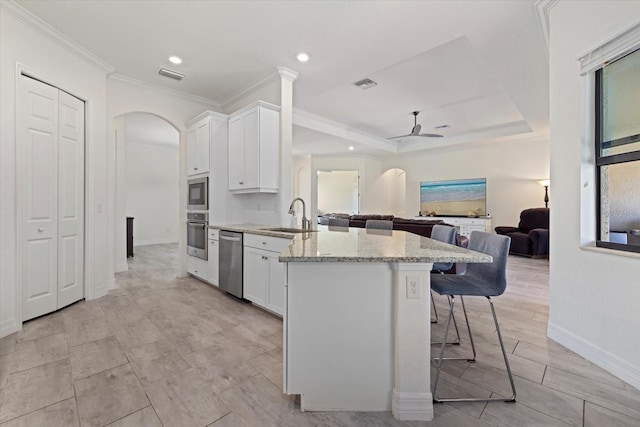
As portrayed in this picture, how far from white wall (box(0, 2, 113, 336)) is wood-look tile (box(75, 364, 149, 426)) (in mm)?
1360

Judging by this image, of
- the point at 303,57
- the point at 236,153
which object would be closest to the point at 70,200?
the point at 236,153

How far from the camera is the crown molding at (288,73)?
137 inches

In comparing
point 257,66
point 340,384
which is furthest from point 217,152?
point 340,384

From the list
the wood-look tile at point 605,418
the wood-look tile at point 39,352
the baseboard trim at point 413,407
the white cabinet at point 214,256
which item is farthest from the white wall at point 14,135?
the wood-look tile at point 605,418

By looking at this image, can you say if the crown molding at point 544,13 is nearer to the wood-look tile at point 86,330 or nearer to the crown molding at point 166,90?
the crown molding at point 166,90

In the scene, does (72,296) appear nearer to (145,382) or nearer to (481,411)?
(145,382)

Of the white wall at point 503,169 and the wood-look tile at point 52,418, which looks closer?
the wood-look tile at point 52,418

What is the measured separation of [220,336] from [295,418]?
119 centimetres

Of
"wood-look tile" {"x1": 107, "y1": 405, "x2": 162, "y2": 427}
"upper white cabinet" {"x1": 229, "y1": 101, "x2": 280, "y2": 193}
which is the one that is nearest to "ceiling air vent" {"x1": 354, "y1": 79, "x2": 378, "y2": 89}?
"upper white cabinet" {"x1": 229, "y1": 101, "x2": 280, "y2": 193}

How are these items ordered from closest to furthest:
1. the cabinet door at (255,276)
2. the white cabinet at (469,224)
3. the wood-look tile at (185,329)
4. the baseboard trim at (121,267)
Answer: the wood-look tile at (185,329) < the cabinet door at (255,276) < the baseboard trim at (121,267) < the white cabinet at (469,224)

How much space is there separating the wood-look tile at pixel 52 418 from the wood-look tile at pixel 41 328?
3.94 feet

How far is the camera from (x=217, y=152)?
12.8ft

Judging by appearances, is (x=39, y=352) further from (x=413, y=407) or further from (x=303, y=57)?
(x=303, y=57)

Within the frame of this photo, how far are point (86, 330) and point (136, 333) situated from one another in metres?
0.48
